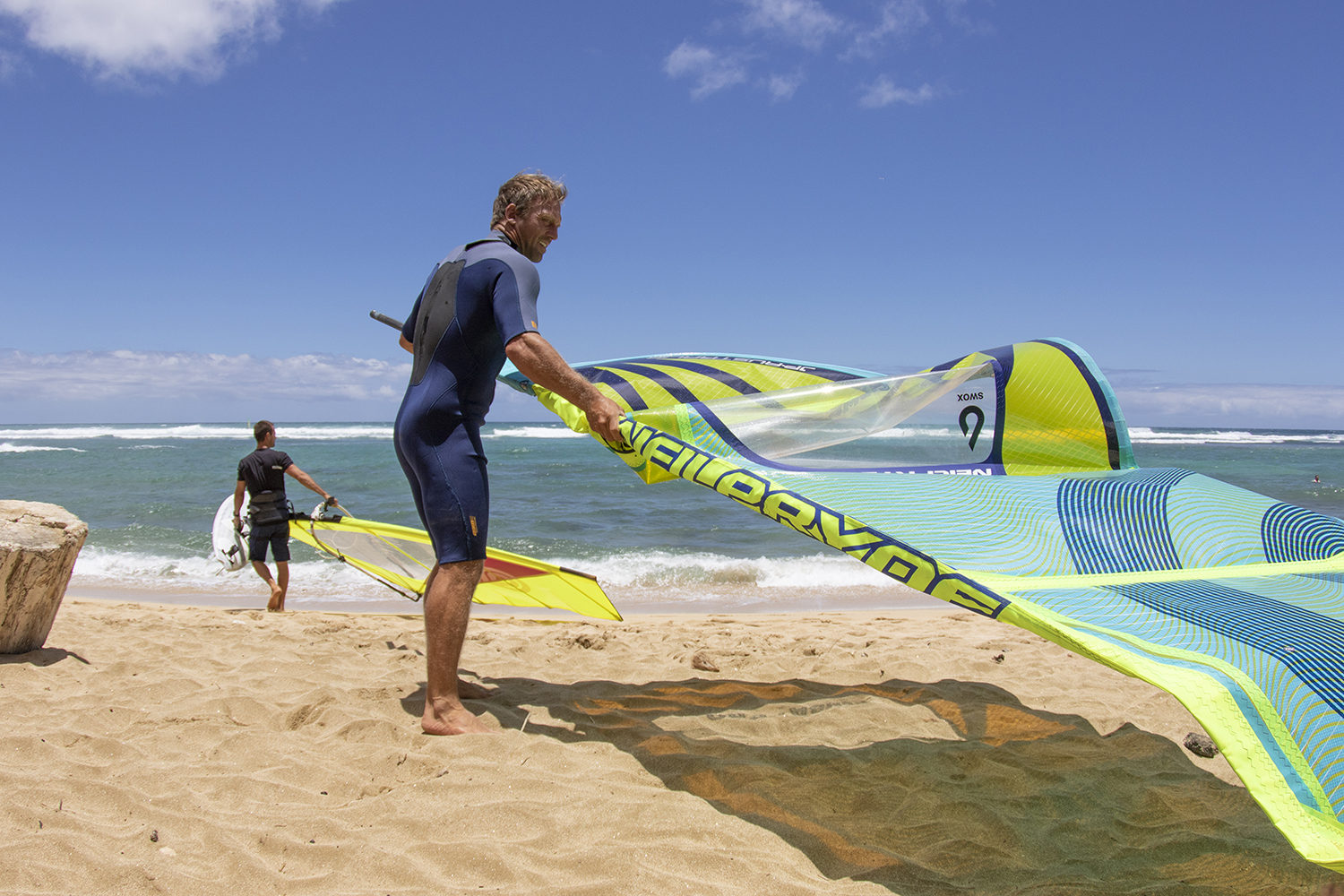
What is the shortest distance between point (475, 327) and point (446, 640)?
3.68 feet

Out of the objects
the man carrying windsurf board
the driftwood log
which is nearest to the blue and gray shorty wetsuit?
the driftwood log

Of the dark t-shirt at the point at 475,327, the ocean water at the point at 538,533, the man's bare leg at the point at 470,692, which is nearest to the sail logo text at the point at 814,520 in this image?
the dark t-shirt at the point at 475,327

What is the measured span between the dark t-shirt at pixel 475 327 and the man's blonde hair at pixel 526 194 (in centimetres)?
19

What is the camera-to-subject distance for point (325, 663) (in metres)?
3.74

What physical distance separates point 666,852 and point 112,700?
2490 millimetres

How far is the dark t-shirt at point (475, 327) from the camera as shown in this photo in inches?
102

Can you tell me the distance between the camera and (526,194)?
2.86 metres

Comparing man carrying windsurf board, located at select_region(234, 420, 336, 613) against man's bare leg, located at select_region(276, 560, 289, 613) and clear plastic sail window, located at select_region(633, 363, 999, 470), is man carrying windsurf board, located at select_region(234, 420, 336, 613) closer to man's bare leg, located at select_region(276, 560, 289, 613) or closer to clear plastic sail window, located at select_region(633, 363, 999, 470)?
man's bare leg, located at select_region(276, 560, 289, 613)

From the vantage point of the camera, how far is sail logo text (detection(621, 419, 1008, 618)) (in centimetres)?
191

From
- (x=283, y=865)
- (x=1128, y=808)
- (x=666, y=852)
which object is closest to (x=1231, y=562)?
(x=1128, y=808)

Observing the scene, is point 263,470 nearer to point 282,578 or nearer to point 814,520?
point 282,578

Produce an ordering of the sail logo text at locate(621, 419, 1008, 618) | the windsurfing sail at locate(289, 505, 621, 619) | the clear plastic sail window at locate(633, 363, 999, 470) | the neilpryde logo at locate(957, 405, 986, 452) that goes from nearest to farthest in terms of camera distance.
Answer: the sail logo text at locate(621, 419, 1008, 618), the clear plastic sail window at locate(633, 363, 999, 470), the neilpryde logo at locate(957, 405, 986, 452), the windsurfing sail at locate(289, 505, 621, 619)

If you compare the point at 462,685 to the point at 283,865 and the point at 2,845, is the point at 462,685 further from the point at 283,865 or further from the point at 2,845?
the point at 2,845

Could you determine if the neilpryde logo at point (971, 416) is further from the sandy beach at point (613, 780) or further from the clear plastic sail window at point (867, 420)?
the sandy beach at point (613, 780)
